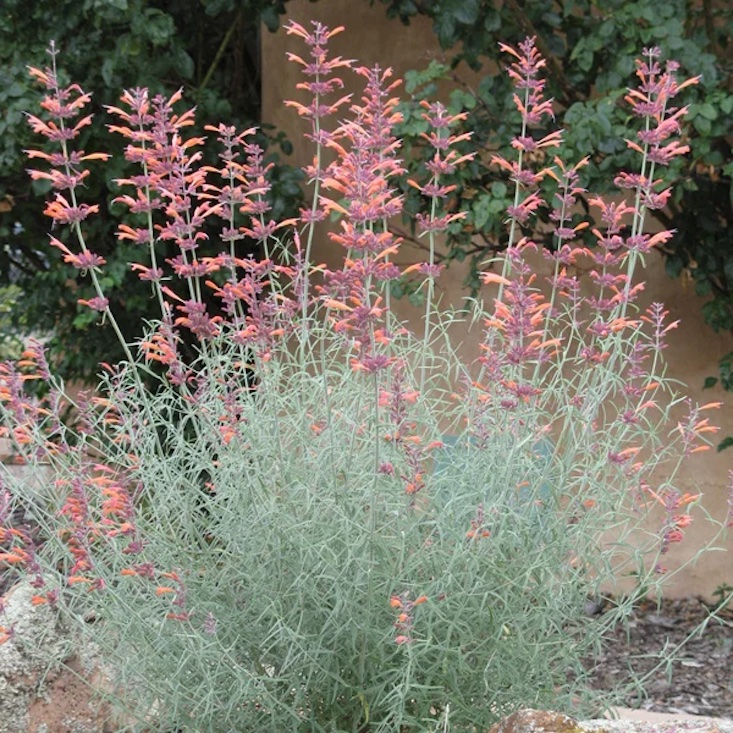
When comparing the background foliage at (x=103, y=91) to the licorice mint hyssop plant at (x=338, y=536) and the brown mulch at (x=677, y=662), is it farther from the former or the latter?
the brown mulch at (x=677, y=662)

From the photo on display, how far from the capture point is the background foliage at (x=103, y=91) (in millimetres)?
5758

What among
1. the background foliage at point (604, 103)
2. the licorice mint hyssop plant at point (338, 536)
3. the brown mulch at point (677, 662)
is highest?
the background foliage at point (604, 103)

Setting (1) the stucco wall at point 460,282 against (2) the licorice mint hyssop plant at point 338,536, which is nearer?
(2) the licorice mint hyssop plant at point 338,536

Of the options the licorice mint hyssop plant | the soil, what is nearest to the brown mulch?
the soil

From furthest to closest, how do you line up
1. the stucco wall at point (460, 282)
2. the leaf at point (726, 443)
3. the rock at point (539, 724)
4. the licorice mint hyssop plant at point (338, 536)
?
1. the stucco wall at point (460, 282)
2. the leaf at point (726, 443)
3. the licorice mint hyssop plant at point (338, 536)
4. the rock at point (539, 724)

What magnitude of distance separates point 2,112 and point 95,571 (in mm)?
3391

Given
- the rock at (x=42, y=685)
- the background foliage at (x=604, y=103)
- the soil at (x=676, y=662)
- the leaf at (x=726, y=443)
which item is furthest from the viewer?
the leaf at (x=726, y=443)

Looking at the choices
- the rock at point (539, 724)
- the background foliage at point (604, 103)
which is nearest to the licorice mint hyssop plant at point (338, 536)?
the rock at point (539, 724)

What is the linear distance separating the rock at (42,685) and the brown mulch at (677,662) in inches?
78.2

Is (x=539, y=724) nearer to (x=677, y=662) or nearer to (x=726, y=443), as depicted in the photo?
(x=677, y=662)

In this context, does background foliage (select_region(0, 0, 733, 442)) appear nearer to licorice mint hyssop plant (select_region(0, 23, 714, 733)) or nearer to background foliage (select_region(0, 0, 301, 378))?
background foliage (select_region(0, 0, 301, 378))

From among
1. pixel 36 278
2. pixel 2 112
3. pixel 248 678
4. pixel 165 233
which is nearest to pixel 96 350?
pixel 36 278

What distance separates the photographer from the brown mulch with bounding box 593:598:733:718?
4938 mm

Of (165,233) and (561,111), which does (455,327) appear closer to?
(561,111)
